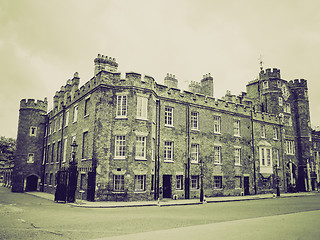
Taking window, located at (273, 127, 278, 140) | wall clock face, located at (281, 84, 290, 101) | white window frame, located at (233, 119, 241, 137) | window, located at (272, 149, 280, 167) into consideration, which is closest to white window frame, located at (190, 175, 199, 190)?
white window frame, located at (233, 119, 241, 137)

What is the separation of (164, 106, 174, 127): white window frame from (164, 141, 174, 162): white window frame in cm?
178

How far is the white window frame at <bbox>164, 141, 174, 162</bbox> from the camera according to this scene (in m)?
23.6

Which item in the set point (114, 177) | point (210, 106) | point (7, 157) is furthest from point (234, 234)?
point (7, 157)

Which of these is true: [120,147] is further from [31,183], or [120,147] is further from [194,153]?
[31,183]

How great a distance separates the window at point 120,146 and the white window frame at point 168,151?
186 inches

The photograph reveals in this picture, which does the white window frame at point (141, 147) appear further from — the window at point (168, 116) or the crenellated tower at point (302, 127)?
the crenellated tower at point (302, 127)

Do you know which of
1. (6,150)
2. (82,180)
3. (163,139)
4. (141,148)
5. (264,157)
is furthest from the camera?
(6,150)

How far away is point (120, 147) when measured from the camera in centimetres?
2055

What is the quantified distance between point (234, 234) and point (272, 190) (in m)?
26.7

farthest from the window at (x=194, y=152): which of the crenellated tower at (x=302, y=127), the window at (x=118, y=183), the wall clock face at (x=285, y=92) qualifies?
the crenellated tower at (x=302, y=127)

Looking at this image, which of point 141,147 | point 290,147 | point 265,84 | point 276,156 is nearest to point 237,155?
point 276,156

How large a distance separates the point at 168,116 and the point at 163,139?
249 cm

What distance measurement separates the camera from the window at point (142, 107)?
21406mm

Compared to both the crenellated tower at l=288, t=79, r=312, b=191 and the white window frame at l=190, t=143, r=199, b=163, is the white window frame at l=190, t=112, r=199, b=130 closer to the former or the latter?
the white window frame at l=190, t=143, r=199, b=163
